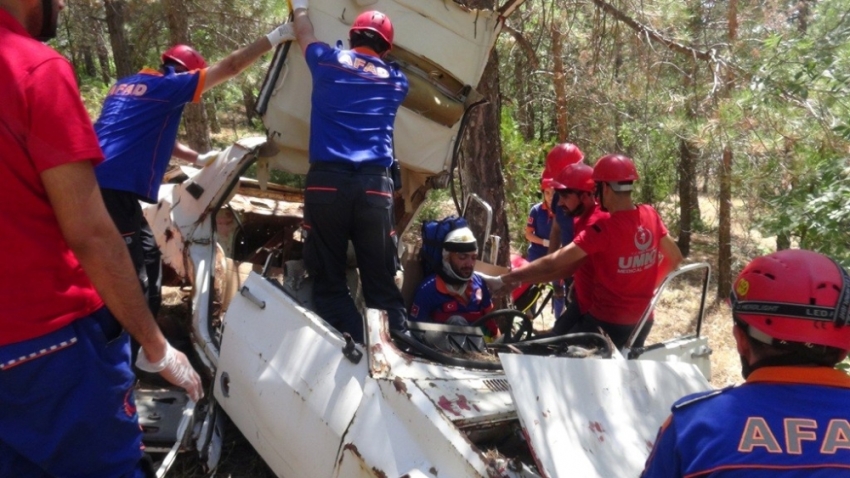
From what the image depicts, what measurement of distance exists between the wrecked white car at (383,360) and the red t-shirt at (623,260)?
0.57 meters

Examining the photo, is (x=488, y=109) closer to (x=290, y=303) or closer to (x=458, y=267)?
(x=458, y=267)

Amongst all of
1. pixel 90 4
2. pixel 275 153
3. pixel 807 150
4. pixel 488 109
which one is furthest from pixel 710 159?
pixel 90 4

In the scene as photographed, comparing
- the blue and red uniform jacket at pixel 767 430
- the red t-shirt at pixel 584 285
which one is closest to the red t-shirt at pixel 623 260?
the red t-shirt at pixel 584 285

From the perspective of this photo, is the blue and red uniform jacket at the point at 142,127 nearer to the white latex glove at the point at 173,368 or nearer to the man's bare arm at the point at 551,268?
the white latex glove at the point at 173,368

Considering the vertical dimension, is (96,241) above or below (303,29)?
below

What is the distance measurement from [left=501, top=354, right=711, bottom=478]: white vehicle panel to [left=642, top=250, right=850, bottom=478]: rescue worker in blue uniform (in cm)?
60

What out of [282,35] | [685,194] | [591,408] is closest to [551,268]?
[591,408]

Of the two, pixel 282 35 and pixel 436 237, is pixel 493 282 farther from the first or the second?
pixel 282 35

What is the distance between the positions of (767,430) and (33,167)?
5.74 feet

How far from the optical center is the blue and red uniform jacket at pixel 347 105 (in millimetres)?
3906

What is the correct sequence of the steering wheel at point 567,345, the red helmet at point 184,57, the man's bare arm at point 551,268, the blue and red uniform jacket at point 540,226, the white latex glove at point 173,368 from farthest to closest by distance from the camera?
the blue and red uniform jacket at point 540,226 → the man's bare arm at point 551,268 → the red helmet at point 184,57 → the steering wheel at point 567,345 → the white latex glove at point 173,368

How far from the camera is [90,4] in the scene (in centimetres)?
1059

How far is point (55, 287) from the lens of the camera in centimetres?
192

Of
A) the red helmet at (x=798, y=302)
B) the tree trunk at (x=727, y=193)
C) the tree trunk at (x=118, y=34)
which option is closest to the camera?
the red helmet at (x=798, y=302)
